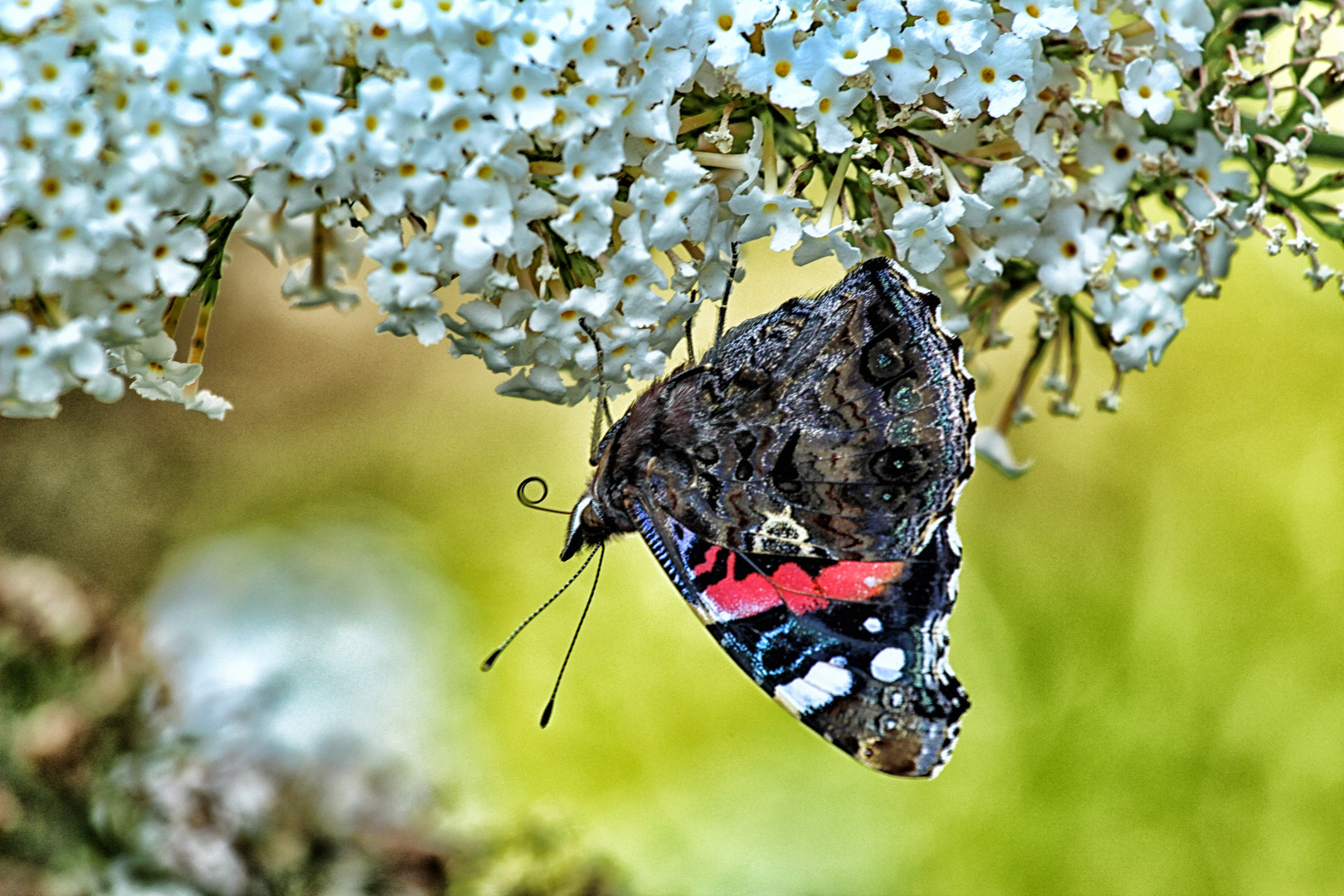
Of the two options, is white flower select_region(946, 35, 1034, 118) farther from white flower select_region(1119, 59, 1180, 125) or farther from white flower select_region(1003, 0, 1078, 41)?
white flower select_region(1119, 59, 1180, 125)

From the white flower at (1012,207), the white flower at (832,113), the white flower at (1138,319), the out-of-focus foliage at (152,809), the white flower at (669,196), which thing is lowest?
the out-of-focus foliage at (152,809)

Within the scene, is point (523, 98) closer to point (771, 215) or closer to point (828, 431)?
point (771, 215)

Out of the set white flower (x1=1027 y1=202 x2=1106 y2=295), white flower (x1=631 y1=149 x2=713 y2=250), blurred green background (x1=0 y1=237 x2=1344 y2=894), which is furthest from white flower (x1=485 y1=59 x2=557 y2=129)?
blurred green background (x1=0 y1=237 x2=1344 y2=894)

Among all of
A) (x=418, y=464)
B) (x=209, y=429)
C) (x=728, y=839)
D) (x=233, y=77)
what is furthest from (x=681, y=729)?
(x=233, y=77)

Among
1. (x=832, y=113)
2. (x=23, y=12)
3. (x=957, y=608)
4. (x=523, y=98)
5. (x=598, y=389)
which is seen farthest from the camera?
(x=957, y=608)

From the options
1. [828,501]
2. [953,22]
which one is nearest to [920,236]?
[953,22]

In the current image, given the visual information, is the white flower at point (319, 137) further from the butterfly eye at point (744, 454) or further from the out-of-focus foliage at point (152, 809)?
the out-of-focus foliage at point (152, 809)

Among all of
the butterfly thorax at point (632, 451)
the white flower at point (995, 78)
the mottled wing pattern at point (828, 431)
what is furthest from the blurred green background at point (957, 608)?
the white flower at point (995, 78)

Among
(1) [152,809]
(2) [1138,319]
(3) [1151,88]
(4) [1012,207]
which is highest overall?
(3) [1151,88]
